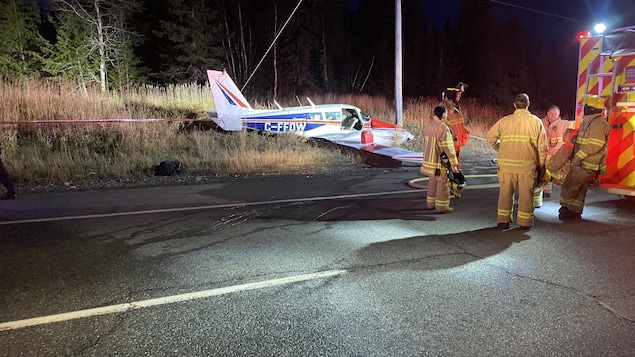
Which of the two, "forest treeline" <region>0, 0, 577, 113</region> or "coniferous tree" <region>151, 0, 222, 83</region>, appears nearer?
"forest treeline" <region>0, 0, 577, 113</region>

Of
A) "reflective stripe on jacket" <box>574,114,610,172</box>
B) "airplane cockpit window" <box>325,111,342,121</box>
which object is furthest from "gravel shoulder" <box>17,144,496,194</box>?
"reflective stripe on jacket" <box>574,114,610,172</box>

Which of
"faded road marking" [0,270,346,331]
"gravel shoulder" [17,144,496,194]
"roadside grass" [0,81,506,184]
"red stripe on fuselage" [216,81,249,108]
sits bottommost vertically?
"faded road marking" [0,270,346,331]

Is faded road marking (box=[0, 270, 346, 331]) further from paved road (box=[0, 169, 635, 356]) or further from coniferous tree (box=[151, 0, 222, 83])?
coniferous tree (box=[151, 0, 222, 83])

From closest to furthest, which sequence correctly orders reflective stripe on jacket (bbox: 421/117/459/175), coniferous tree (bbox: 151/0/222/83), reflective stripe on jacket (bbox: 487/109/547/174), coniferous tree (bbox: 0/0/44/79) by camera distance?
reflective stripe on jacket (bbox: 487/109/547/174), reflective stripe on jacket (bbox: 421/117/459/175), coniferous tree (bbox: 0/0/44/79), coniferous tree (bbox: 151/0/222/83)

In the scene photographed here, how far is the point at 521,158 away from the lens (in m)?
5.77

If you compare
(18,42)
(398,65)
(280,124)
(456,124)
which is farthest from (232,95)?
(18,42)

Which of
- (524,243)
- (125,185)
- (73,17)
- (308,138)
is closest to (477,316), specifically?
(524,243)

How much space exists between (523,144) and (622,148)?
2.65 meters

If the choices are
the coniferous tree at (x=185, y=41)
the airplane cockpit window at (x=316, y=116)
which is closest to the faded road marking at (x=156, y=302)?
the airplane cockpit window at (x=316, y=116)

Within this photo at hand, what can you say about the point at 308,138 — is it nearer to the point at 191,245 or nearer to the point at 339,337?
the point at 191,245

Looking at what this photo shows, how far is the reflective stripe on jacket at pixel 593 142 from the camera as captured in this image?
613 centimetres

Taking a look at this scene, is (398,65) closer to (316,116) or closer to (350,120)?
(350,120)

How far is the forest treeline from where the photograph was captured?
2491cm

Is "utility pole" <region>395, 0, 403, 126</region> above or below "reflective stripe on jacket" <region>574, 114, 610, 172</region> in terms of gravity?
above
